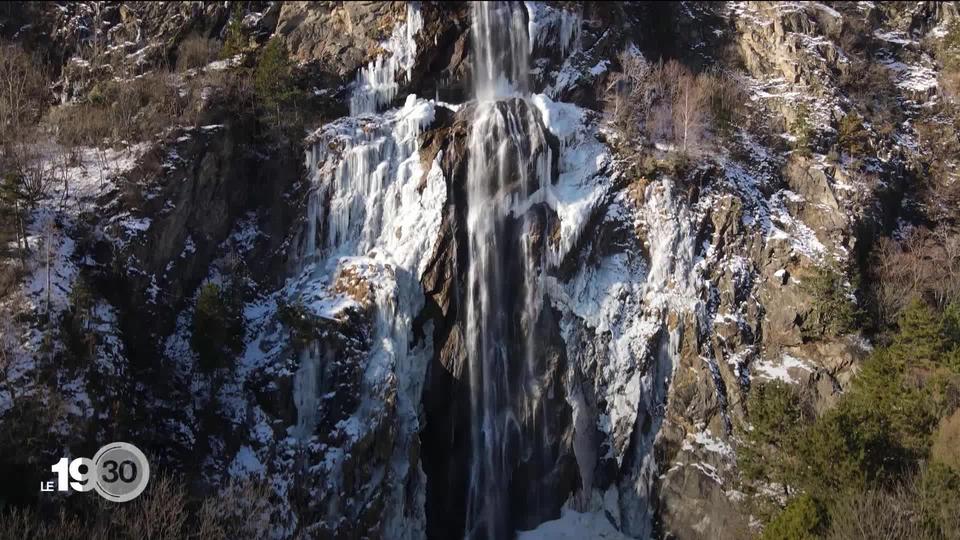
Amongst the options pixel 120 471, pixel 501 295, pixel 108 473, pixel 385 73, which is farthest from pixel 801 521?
pixel 385 73

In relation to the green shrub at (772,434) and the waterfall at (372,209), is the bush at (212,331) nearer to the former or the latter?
the waterfall at (372,209)

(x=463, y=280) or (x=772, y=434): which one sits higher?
(x=463, y=280)

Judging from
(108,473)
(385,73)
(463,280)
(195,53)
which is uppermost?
(195,53)

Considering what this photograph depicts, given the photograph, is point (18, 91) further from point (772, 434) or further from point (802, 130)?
point (802, 130)

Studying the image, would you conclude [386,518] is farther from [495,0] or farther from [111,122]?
[495,0]

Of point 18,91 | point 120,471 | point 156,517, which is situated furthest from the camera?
point 18,91

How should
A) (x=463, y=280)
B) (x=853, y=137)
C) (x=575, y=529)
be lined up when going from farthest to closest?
1. (x=853, y=137)
2. (x=463, y=280)
3. (x=575, y=529)

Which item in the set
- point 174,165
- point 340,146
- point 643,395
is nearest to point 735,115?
point 643,395

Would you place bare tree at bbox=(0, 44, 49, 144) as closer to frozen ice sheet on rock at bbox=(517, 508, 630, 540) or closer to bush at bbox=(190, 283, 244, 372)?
bush at bbox=(190, 283, 244, 372)
